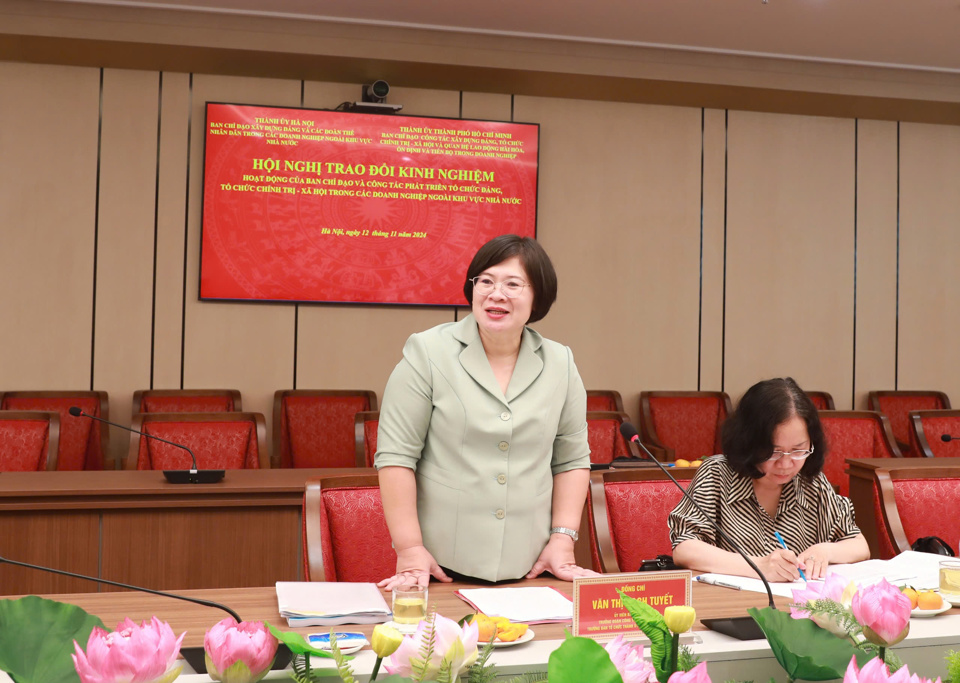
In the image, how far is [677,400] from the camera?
19.7 ft

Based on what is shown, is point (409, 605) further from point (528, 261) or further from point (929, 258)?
point (929, 258)

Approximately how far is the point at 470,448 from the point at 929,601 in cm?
92

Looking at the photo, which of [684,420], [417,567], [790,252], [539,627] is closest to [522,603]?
[539,627]

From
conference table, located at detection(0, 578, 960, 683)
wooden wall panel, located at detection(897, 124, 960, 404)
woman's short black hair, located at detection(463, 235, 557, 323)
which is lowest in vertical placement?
conference table, located at detection(0, 578, 960, 683)

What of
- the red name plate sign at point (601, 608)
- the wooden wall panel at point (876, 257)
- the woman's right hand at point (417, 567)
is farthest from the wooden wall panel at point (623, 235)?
the red name plate sign at point (601, 608)

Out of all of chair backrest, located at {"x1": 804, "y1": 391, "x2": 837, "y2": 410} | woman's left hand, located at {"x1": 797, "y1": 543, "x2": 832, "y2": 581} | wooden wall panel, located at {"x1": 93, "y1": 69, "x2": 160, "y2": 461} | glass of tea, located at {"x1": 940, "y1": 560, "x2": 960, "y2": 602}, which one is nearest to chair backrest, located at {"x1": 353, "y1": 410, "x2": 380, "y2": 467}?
wooden wall panel, located at {"x1": 93, "y1": 69, "x2": 160, "y2": 461}

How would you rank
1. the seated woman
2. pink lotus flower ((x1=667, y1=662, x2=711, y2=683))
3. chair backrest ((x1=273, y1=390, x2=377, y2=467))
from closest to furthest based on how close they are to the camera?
pink lotus flower ((x1=667, y1=662, x2=711, y2=683))
the seated woman
chair backrest ((x1=273, y1=390, x2=377, y2=467))

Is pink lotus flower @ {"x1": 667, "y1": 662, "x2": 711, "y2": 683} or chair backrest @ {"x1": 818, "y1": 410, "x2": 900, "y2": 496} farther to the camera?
chair backrest @ {"x1": 818, "y1": 410, "x2": 900, "y2": 496}

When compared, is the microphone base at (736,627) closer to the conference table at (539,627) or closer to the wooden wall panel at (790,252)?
the conference table at (539,627)

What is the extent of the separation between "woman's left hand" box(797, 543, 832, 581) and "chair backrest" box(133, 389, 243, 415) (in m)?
3.94

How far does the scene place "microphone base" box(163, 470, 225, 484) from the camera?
3.18m

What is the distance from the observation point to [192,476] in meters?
3.18

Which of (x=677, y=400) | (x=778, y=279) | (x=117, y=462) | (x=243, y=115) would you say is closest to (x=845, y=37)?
(x=778, y=279)

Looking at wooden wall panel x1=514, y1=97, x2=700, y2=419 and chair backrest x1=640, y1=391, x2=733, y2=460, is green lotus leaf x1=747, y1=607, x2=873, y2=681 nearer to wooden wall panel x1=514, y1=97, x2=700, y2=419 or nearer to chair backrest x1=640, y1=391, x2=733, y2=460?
chair backrest x1=640, y1=391, x2=733, y2=460
